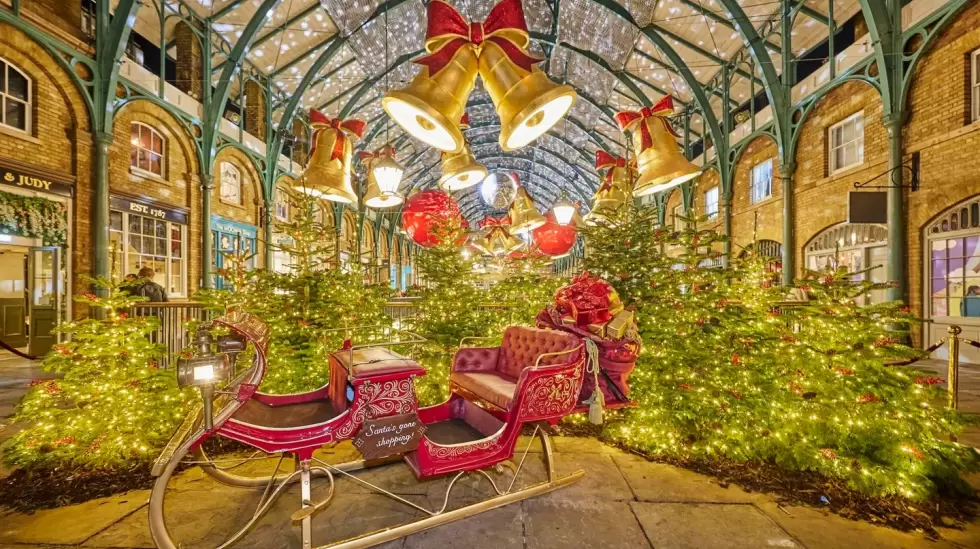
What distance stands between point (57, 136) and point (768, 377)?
12882 millimetres

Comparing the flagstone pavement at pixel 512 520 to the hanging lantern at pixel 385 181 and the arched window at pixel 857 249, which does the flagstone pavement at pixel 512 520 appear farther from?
the arched window at pixel 857 249

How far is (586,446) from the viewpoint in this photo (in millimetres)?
4605

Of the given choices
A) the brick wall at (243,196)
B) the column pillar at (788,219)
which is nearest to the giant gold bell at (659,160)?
the column pillar at (788,219)

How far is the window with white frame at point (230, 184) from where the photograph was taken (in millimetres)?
12906

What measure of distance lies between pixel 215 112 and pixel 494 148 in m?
18.2

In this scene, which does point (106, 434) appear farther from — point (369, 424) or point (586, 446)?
point (586, 446)

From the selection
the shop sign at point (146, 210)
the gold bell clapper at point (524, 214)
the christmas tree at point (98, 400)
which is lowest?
the christmas tree at point (98, 400)

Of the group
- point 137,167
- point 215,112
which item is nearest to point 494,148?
point 215,112

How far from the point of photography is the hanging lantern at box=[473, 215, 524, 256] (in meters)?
9.90

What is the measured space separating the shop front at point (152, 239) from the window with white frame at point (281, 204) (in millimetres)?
4446

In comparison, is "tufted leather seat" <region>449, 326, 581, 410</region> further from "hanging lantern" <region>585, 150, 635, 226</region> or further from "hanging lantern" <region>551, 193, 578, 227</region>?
"hanging lantern" <region>551, 193, 578, 227</region>

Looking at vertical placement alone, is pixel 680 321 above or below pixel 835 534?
above

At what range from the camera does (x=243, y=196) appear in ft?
45.1

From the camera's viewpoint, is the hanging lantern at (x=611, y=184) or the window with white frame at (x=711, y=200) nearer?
the hanging lantern at (x=611, y=184)
